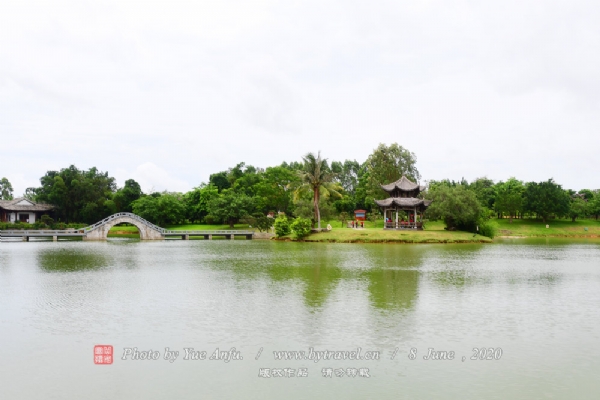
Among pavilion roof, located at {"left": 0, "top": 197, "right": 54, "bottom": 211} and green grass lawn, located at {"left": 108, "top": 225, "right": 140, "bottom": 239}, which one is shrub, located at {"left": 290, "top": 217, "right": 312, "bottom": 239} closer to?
green grass lawn, located at {"left": 108, "top": 225, "right": 140, "bottom": 239}

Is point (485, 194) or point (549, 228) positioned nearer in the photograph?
point (549, 228)

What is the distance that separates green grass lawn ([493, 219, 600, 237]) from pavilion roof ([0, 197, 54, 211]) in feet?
235

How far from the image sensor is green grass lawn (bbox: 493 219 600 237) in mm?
70250

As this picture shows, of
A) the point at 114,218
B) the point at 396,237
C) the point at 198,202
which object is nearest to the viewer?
the point at 396,237

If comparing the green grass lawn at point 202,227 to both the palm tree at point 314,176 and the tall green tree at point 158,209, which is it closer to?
the tall green tree at point 158,209

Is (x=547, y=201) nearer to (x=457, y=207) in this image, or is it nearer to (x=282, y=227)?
(x=457, y=207)

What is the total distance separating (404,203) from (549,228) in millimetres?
27798

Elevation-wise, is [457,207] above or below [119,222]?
above

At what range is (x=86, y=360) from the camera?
38.3ft

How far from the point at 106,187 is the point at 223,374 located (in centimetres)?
8357

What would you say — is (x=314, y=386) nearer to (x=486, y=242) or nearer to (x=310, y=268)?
(x=310, y=268)

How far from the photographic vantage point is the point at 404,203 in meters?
60.1

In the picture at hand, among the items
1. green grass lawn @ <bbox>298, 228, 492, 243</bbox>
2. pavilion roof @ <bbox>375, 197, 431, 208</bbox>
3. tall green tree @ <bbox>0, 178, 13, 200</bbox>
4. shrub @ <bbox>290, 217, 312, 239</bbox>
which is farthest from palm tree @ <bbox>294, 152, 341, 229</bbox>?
tall green tree @ <bbox>0, 178, 13, 200</bbox>

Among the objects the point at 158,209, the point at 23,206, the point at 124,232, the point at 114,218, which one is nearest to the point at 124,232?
the point at 124,232
